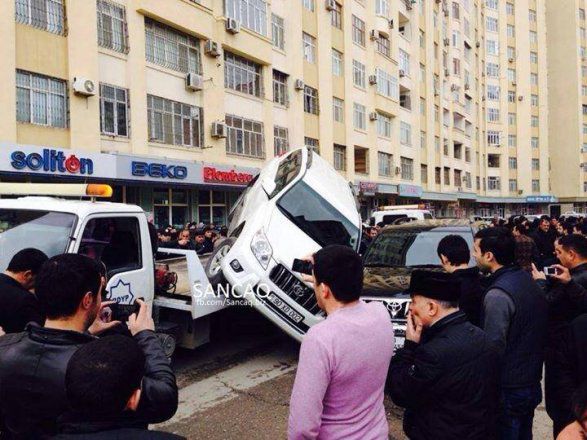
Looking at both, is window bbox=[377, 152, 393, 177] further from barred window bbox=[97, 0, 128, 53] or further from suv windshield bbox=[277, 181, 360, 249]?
suv windshield bbox=[277, 181, 360, 249]

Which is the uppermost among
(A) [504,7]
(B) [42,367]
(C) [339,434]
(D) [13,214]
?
(A) [504,7]

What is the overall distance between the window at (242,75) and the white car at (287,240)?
13859 mm

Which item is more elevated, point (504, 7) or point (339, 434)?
point (504, 7)

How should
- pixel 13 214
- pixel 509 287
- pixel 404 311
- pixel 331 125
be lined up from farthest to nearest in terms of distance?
pixel 331 125, pixel 404 311, pixel 13 214, pixel 509 287

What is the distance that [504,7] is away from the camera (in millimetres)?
58906

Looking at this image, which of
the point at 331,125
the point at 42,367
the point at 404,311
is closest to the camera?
the point at 42,367

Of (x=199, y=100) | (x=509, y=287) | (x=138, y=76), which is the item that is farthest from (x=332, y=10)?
(x=509, y=287)

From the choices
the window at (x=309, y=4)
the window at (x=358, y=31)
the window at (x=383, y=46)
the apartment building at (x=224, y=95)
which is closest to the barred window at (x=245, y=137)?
the apartment building at (x=224, y=95)

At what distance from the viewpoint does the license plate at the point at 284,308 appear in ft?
19.5

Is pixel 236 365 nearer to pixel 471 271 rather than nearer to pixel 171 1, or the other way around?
pixel 471 271

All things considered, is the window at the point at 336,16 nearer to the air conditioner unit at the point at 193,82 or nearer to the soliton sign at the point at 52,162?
the air conditioner unit at the point at 193,82

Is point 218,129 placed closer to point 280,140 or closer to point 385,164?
point 280,140

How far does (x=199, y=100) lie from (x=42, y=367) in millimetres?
17989

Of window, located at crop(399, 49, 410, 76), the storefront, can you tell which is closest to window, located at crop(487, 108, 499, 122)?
window, located at crop(399, 49, 410, 76)
